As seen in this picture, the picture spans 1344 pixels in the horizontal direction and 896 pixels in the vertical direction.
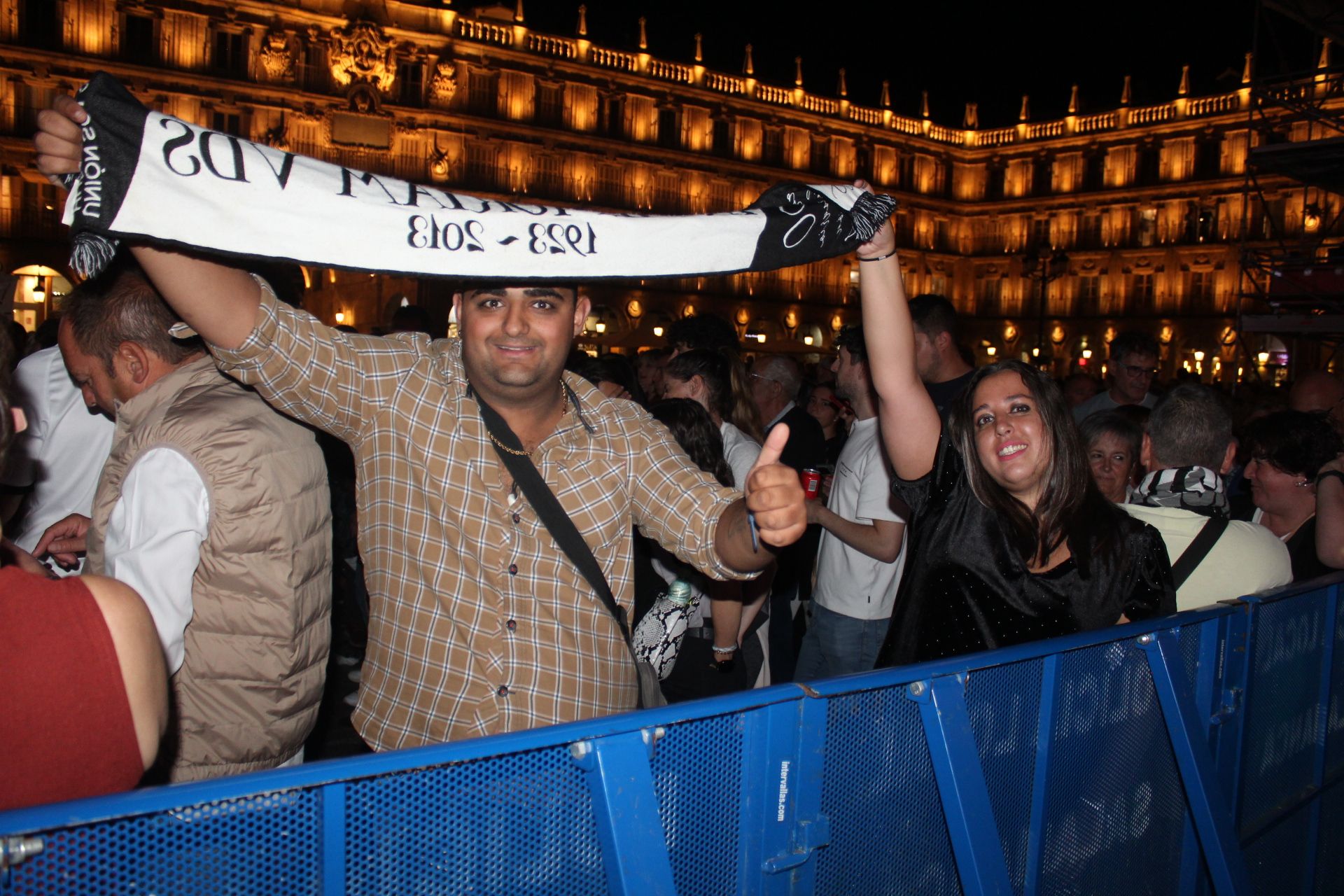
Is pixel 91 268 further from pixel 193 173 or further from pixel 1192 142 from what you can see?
pixel 1192 142

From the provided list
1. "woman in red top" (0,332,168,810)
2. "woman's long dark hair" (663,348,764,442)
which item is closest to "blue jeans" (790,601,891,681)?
"woman's long dark hair" (663,348,764,442)

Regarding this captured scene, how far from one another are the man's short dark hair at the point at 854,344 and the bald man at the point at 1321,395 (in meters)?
2.88

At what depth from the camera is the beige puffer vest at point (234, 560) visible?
2.15m

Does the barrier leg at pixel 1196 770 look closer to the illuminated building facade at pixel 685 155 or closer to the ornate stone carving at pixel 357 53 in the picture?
the illuminated building facade at pixel 685 155

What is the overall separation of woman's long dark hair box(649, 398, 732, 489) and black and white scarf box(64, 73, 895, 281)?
60.7 inches

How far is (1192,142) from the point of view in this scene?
46625mm

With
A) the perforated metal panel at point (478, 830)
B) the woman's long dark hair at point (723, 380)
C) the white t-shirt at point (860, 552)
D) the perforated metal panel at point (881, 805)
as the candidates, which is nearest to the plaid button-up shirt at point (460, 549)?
the perforated metal panel at point (881, 805)

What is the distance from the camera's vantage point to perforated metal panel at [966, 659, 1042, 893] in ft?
7.21

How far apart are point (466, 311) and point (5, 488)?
Result: 2173 millimetres

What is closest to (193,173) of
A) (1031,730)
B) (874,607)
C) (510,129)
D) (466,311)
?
(466,311)

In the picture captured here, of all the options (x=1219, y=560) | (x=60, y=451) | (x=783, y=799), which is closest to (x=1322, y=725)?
(x=1219, y=560)

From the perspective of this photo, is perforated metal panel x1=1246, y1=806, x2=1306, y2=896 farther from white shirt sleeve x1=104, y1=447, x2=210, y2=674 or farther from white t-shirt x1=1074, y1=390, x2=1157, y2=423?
white t-shirt x1=1074, y1=390, x2=1157, y2=423

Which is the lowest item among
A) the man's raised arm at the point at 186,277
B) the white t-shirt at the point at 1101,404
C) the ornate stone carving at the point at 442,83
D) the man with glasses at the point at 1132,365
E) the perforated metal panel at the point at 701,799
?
the perforated metal panel at the point at 701,799

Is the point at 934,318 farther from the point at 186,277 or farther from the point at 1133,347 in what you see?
the point at 186,277
